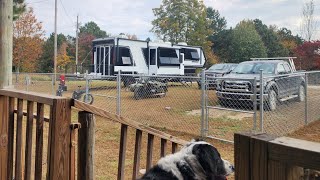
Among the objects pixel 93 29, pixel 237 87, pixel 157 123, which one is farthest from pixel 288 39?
pixel 157 123

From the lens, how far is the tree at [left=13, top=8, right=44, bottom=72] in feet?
107

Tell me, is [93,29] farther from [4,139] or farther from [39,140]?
[39,140]

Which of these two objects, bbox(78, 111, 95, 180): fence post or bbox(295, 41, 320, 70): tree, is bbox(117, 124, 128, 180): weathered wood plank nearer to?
bbox(78, 111, 95, 180): fence post

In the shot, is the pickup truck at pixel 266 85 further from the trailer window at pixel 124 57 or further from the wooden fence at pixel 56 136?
the trailer window at pixel 124 57

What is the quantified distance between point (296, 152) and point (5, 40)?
135 inches

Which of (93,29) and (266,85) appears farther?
(93,29)

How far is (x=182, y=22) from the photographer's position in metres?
41.6

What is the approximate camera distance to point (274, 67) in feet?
39.4

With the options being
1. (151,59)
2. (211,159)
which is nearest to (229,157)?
(211,159)

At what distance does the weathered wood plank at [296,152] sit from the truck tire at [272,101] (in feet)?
27.2

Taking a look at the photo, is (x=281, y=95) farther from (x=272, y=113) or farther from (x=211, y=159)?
(x=211, y=159)

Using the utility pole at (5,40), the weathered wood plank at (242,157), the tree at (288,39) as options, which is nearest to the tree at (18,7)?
the utility pole at (5,40)

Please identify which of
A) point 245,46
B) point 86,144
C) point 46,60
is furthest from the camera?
point 245,46

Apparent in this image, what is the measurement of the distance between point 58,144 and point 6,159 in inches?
44.4
